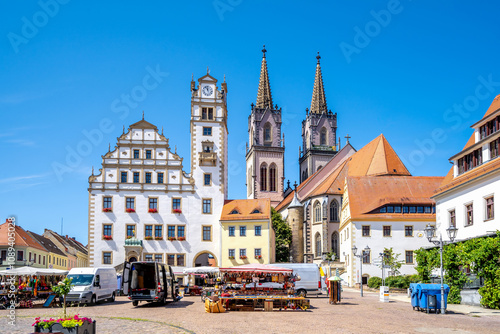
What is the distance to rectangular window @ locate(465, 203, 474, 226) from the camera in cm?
3409

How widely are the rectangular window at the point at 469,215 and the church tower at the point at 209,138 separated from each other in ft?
90.2

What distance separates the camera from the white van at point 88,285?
2889 cm

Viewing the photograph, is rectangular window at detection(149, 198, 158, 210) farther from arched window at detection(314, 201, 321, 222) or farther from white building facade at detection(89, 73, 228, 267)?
arched window at detection(314, 201, 321, 222)

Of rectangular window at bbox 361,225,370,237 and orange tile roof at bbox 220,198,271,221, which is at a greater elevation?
orange tile roof at bbox 220,198,271,221

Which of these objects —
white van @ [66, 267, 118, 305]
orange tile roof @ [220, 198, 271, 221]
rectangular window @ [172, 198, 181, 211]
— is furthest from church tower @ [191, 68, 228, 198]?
white van @ [66, 267, 118, 305]

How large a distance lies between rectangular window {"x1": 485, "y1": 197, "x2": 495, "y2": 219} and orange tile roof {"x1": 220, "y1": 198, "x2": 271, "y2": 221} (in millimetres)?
26336

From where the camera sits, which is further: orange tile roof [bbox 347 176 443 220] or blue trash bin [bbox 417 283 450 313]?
orange tile roof [bbox 347 176 443 220]

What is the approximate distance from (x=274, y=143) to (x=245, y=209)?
4465 cm

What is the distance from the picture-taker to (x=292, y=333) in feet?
53.7

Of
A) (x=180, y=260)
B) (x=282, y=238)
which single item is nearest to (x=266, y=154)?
(x=282, y=238)

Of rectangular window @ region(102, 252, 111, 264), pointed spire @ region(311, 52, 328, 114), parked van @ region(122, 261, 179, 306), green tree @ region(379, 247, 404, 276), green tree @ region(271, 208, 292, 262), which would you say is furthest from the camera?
pointed spire @ region(311, 52, 328, 114)

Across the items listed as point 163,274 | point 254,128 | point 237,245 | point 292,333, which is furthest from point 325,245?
point 292,333

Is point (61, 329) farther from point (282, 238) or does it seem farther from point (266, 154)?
point (266, 154)

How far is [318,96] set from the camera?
10594cm
